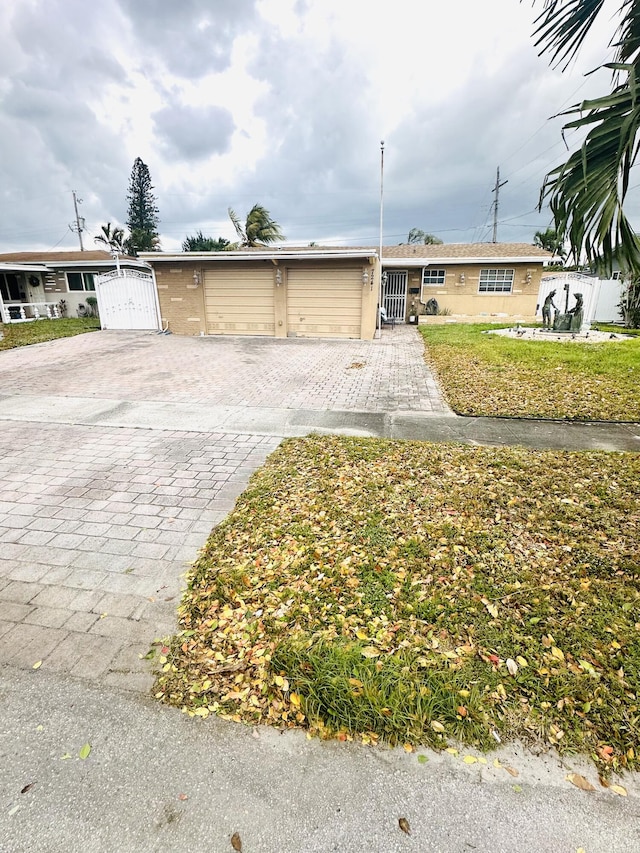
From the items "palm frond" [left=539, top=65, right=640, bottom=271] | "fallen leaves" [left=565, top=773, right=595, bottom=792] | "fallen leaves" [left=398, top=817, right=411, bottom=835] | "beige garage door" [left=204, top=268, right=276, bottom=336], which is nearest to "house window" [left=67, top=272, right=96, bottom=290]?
"beige garage door" [left=204, top=268, right=276, bottom=336]

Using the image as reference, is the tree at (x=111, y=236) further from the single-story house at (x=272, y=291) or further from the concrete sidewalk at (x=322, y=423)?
the concrete sidewalk at (x=322, y=423)

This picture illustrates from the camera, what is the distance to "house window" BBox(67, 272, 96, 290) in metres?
22.4

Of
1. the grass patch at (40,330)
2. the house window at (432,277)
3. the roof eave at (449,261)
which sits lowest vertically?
the grass patch at (40,330)

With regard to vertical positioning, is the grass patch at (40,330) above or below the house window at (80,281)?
below

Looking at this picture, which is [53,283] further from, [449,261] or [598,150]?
[598,150]

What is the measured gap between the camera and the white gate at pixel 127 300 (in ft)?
55.2

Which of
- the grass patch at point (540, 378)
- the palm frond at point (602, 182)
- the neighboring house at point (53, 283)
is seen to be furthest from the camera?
the neighboring house at point (53, 283)

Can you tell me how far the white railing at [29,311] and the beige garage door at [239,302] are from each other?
36.2ft

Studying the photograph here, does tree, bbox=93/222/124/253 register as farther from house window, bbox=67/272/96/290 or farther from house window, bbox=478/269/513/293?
house window, bbox=478/269/513/293

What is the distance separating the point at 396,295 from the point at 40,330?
16.3 meters

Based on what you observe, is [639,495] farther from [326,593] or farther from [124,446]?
[124,446]

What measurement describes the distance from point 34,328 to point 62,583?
19.3 metres

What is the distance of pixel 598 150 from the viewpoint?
8.07 ft

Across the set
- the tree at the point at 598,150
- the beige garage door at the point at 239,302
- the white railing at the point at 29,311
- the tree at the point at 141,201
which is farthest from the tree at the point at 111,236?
the tree at the point at 598,150
